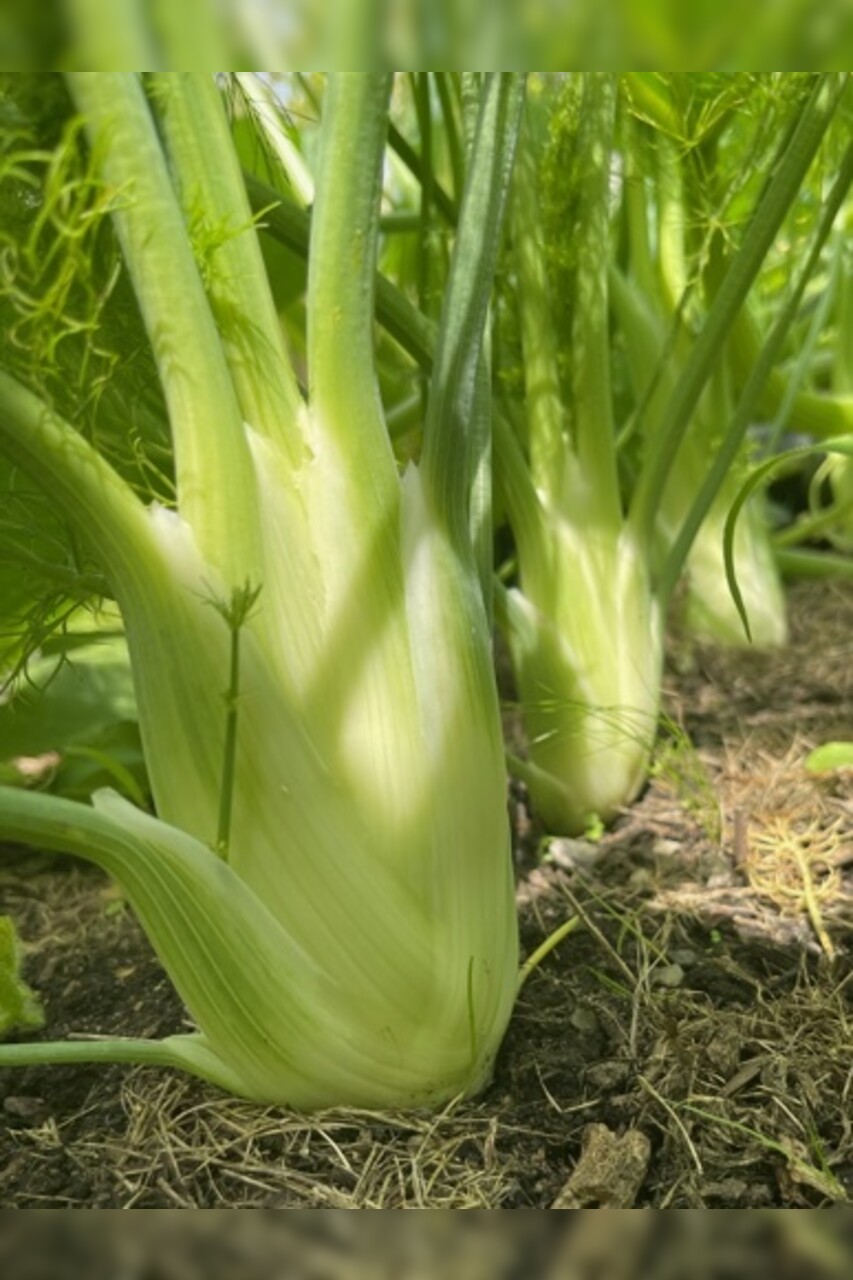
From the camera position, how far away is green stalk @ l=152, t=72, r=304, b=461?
0.48 m

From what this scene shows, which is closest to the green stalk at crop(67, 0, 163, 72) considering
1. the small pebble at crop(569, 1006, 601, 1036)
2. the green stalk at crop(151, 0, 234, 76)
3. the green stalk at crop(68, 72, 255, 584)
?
the green stalk at crop(151, 0, 234, 76)

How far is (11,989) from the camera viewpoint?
52cm

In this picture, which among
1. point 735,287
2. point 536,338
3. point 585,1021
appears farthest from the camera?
point 536,338

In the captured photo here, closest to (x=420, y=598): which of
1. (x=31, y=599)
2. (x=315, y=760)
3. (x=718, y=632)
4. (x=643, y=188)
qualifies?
(x=315, y=760)

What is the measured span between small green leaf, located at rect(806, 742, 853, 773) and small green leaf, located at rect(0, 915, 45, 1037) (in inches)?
21.6

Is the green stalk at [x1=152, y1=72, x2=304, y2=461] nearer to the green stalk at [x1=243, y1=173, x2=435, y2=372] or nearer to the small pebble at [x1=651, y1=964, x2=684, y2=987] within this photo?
the green stalk at [x1=243, y1=173, x2=435, y2=372]

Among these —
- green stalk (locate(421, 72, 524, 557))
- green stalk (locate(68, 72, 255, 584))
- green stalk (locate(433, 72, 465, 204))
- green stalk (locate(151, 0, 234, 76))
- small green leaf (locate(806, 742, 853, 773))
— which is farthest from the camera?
small green leaf (locate(806, 742, 853, 773))

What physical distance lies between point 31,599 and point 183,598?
0.18 m

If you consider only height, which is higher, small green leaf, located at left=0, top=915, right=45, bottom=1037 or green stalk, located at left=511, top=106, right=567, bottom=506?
green stalk, located at left=511, top=106, right=567, bottom=506

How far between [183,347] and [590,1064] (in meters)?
0.38

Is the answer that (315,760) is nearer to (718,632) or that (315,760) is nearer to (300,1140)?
(300,1140)

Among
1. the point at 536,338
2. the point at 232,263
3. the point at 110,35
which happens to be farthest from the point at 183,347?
the point at 536,338

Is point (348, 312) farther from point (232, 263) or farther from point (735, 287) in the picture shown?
point (735, 287)

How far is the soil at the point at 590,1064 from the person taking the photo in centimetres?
46
